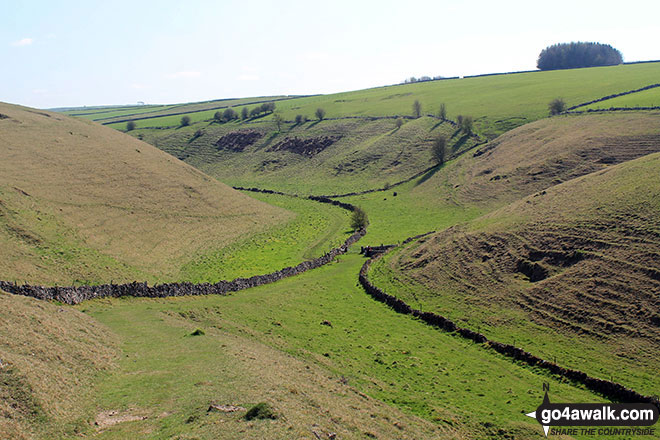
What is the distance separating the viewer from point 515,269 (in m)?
37.6

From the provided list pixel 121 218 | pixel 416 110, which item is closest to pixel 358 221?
pixel 121 218

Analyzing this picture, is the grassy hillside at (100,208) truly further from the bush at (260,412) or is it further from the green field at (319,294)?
the bush at (260,412)

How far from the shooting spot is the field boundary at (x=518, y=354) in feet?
76.6

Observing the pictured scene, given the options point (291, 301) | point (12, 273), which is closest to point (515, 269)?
point (291, 301)

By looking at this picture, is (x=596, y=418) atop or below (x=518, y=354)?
below

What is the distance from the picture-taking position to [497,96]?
142750 millimetres

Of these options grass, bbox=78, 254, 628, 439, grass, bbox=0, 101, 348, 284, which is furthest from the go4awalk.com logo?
grass, bbox=0, 101, 348, 284

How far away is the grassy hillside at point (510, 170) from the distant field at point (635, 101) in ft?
36.6

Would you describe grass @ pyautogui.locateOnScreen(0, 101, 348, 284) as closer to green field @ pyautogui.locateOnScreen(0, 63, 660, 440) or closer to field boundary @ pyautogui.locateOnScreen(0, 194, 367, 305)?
green field @ pyautogui.locateOnScreen(0, 63, 660, 440)

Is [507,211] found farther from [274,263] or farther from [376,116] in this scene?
[376,116]

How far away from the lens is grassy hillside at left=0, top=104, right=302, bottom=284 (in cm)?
4203

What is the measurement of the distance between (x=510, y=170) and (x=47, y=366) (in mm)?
72924

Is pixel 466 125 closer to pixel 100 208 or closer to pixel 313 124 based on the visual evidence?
pixel 313 124

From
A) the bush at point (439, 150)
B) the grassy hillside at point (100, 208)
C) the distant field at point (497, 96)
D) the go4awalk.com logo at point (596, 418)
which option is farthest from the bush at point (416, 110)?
the go4awalk.com logo at point (596, 418)
